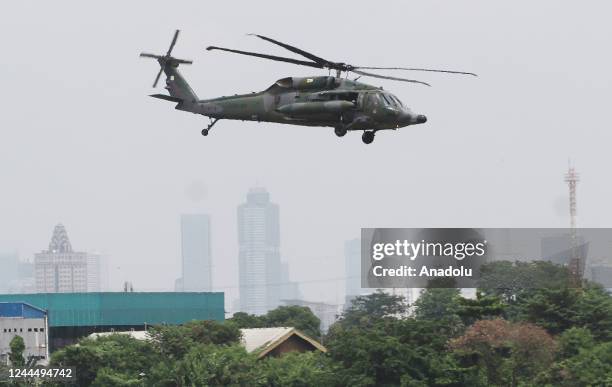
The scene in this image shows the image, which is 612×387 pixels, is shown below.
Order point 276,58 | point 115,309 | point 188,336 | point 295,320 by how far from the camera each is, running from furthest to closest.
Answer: point 115,309, point 295,320, point 188,336, point 276,58

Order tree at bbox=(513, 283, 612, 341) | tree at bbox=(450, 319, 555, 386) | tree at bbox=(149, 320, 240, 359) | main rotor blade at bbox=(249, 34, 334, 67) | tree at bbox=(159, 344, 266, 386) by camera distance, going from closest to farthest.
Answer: main rotor blade at bbox=(249, 34, 334, 67) → tree at bbox=(450, 319, 555, 386) → tree at bbox=(159, 344, 266, 386) → tree at bbox=(513, 283, 612, 341) → tree at bbox=(149, 320, 240, 359)

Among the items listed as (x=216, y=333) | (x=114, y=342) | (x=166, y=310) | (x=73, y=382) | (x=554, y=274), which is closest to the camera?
(x=73, y=382)

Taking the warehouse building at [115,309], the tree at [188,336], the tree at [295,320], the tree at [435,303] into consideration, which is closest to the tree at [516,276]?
the tree at [435,303]

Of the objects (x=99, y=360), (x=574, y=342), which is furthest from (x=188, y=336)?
(x=574, y=342)

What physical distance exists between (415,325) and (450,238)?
4879 centimetres

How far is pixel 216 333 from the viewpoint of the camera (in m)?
110

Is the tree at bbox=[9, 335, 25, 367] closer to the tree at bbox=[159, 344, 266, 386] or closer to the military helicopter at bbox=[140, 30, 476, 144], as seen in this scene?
the tree at bbox=[159, 344, 266, 386]

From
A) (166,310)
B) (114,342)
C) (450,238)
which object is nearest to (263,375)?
(114,342)

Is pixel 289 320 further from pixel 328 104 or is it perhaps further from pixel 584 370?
pixel 328 104

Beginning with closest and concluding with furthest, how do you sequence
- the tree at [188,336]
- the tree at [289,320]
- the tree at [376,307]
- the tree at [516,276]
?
the tree at [188,336], the tree at [516,276], the tree at [289,320], the tree at [376,307]

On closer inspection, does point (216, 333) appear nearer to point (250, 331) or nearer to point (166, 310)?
point (250, 331)

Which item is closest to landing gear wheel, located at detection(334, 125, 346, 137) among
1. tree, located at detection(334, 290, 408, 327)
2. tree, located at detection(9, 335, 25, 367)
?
tree, located at detection(9, 335, 25, 367)

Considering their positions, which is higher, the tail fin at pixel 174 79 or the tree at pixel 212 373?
the tail fin at pixel 174 79

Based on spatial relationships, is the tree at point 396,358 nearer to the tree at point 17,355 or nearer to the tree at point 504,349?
the tree at point 504,349
